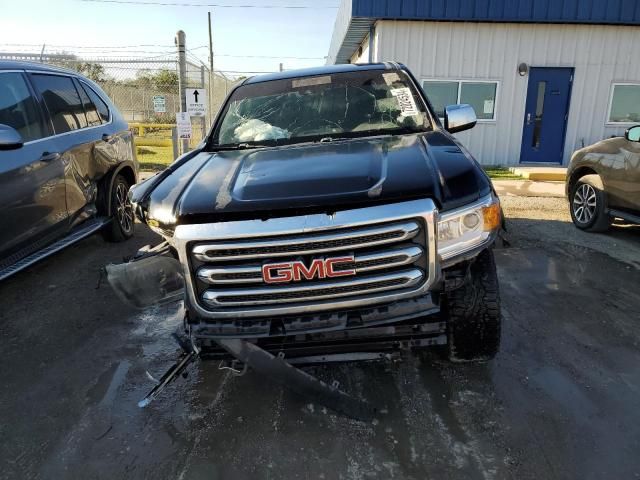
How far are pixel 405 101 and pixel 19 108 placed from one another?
126 inches

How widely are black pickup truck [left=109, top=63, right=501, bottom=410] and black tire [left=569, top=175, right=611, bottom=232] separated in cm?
392

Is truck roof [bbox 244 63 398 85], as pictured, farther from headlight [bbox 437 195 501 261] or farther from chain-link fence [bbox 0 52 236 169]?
chain-link fence [bbox 0 52 236 169]

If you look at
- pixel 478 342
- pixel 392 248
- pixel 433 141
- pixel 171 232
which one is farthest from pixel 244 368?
pixel 433 141

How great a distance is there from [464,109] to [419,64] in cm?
826

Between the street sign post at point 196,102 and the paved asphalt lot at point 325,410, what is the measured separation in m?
5.31

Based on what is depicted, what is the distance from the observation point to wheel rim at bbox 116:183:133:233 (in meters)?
5.78

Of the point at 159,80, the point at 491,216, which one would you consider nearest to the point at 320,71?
the point at 491,216

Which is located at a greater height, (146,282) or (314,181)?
(314,181)

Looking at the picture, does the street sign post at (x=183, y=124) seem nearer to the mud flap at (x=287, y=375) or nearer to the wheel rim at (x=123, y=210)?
the wheel rim at (x=123, y=210)

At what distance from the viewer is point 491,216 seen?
101 inches

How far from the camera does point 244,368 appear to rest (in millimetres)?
2604

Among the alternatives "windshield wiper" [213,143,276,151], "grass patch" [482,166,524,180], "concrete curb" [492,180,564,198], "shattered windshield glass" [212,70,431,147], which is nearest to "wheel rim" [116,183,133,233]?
"shattered windshield glass" [212,70,431,147]

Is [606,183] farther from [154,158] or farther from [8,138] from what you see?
[154,158]

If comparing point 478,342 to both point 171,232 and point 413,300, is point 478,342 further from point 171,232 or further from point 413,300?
point 171,232
